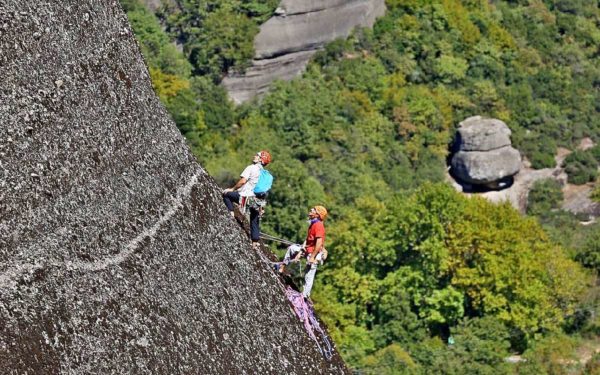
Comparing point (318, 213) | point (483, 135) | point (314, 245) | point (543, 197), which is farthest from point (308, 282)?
point (483, 135)

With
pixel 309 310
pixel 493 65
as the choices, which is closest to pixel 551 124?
pixel 493 65

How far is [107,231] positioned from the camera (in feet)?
52.2

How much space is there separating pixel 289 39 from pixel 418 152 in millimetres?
19149

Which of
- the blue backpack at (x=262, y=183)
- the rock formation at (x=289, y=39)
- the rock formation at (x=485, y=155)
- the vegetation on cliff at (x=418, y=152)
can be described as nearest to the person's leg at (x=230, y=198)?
the blue backpack at (x=262, y=183)

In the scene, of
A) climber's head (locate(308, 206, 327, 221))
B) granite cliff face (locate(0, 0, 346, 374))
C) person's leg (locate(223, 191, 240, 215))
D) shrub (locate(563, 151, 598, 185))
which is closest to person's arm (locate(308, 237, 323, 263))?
climber's head (locate(308, 206, 327, 221))

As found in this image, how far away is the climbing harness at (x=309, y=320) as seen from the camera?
18578mm

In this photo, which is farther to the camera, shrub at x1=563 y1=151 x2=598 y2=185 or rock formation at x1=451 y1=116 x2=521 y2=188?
shrub at x1=563 y1=151 x2=598 y2=185

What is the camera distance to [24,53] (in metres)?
15.2

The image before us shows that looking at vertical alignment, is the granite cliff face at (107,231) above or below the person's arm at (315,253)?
above

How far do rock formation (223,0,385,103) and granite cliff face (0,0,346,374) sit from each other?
3974 inches

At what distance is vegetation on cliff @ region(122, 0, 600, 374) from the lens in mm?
63812

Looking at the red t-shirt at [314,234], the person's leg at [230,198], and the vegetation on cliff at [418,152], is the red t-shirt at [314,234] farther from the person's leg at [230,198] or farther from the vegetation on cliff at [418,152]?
the vegetation on cliff at [418,152]

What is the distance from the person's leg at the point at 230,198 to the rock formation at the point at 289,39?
98.9 meters

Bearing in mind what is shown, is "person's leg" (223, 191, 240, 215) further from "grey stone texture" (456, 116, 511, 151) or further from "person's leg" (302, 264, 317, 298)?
"grey stone texture" (456, 116, 511, 151)
